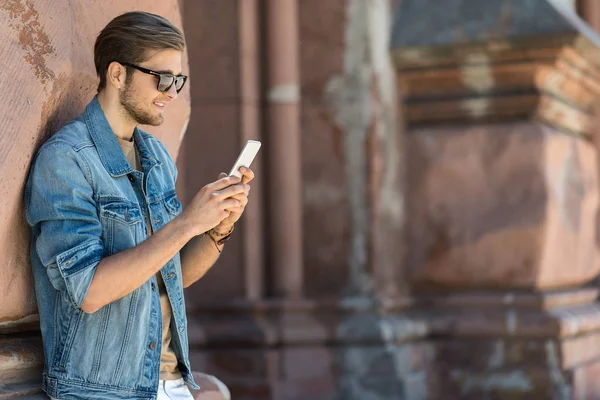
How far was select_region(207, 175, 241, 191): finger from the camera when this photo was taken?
1.84 metres

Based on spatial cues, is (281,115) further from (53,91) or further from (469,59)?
(53,91)

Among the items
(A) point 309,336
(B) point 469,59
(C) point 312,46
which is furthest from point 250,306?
(B) point 469,59

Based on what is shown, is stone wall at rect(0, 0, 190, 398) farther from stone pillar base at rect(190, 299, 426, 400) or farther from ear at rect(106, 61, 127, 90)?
stone pillar base at rect(190, 299, 426, 400)

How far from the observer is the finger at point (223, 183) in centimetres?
184

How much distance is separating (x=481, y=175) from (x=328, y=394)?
128 centimetres

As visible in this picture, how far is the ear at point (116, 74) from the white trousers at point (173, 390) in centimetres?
61

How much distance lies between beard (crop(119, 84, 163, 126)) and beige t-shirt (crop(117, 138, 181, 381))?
0.25 feet

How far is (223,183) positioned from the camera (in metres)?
1.85

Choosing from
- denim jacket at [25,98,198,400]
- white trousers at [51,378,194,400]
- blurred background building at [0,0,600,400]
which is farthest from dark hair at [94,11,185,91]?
blurred background building at [0,0,600,400]

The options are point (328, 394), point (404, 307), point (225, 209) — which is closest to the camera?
point (225, 209)

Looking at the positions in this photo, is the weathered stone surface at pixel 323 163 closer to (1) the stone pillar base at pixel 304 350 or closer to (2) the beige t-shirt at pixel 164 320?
(1) the stone pillar base at pixel 304 350

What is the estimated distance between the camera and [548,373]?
15.1 feet

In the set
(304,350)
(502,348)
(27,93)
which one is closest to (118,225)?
(27,93)

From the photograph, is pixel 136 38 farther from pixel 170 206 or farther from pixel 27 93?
pixel 170 206
